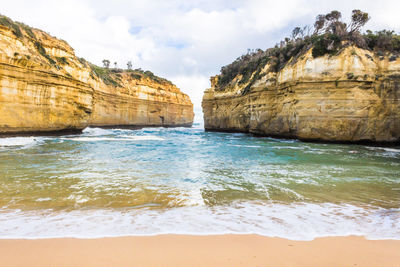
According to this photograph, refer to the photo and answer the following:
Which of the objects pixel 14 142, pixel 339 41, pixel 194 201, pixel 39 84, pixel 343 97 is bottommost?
pixel 194 201

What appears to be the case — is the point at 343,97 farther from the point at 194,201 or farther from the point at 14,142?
the point at 14,142

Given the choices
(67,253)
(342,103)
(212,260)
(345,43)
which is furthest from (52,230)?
(345,43)

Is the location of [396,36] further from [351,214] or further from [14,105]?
[14,105]

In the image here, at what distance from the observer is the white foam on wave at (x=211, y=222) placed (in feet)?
8.21

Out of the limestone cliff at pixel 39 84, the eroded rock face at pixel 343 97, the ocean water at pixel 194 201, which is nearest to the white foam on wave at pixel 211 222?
the ocean water at pixel 194 201

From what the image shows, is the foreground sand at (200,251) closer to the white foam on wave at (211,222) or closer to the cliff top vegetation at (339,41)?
the white foam on wave at (211,222)

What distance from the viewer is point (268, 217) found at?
3.04 m

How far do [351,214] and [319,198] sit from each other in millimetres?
736

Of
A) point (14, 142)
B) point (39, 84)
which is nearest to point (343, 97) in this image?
point (14, 142)

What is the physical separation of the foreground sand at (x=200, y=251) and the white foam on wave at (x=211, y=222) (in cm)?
16

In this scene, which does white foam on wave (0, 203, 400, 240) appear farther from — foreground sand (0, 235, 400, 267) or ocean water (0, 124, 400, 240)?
foreground sand (0, 235, 400, 267)

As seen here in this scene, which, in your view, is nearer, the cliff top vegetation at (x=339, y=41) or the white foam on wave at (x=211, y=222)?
the white foam on wave at (x=211, y=222)

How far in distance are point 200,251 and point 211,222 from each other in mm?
744

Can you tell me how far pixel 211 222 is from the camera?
9.29ft
